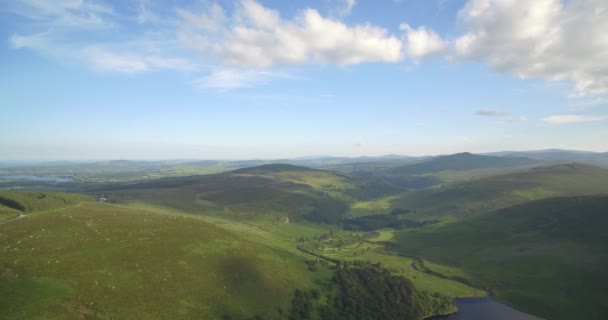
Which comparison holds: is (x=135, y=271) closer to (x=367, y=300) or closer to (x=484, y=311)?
(x=367, y=300)

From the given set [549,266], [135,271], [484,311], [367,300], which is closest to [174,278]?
[135,271]

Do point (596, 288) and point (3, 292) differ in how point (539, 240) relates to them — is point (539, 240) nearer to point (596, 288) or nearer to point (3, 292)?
point (596, 288)

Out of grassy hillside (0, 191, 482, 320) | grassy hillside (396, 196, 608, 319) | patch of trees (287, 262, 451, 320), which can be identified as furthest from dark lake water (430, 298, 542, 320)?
grassy hillside (396, 196, 608, 319)

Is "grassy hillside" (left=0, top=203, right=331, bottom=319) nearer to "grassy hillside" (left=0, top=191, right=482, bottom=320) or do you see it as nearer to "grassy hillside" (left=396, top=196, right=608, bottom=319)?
"grassy hillside" (left=0, top=191, right=482, bottom=320)

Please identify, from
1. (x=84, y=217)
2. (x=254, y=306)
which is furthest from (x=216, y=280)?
(x=84, y=217)

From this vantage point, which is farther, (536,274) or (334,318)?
(536,274)

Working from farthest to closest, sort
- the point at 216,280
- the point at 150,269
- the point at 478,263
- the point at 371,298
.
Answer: the point at 478,263 → the point at 371,298 → the point at 216,280 → the point at 150,269

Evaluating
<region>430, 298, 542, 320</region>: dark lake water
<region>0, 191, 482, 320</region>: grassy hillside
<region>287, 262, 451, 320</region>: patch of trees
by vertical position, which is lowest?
<region>430, 298, 542, 320</region>: dark lake water
